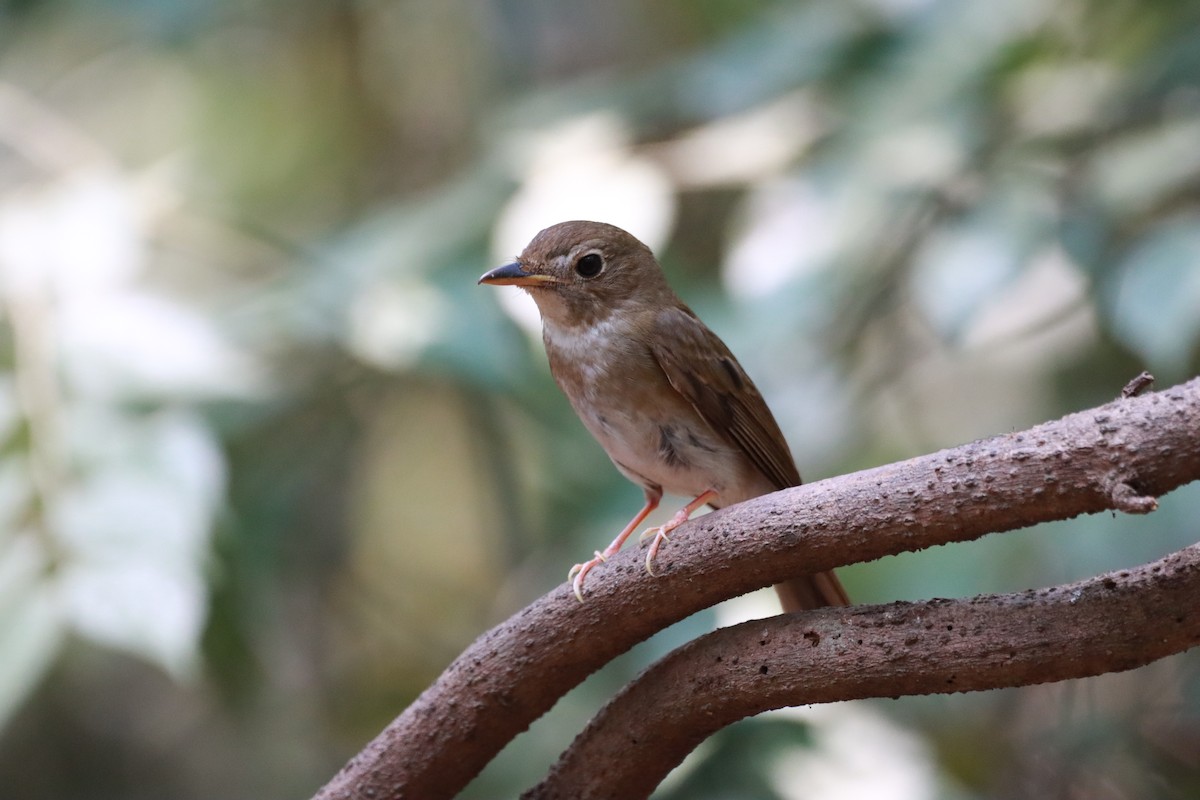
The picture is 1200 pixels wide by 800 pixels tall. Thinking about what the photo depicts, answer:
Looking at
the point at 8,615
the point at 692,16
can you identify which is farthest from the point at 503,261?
the point at 692,16

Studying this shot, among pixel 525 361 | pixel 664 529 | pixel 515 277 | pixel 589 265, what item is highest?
pixel 525 361

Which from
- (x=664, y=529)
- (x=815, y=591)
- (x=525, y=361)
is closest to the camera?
(x=664, y=529)

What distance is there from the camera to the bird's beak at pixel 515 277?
9.62 feet

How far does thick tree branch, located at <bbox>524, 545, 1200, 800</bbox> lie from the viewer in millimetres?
1598

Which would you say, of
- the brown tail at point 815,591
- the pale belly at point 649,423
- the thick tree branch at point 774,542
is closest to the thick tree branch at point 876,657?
the thick tree branch at point 774,542

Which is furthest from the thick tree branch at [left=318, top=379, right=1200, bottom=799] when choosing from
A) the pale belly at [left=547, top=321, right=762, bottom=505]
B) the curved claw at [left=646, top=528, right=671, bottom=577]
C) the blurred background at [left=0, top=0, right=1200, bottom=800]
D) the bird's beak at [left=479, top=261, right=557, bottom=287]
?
the bird's beak at [left=479, top=261, right=557, bottom=287]

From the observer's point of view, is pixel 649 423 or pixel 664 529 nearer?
pixel 664 529

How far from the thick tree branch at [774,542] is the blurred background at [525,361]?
0.60m

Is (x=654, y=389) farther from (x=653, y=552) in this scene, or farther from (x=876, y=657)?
(x=876, y=657)

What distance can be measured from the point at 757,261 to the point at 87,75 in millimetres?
4144

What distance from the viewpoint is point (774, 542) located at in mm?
1821

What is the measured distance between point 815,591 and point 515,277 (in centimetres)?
97

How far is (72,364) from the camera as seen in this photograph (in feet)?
9.96

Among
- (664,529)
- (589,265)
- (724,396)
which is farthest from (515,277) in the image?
(664,529)
